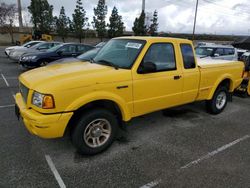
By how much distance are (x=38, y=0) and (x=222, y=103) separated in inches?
1977

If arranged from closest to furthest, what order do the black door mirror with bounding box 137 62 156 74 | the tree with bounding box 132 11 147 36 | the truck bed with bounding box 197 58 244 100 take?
the black door mirror with bounding box 137 62 156 74, the truck bed with bounding box 197 58 244 100, the tree with bounding box 132 11 147 36

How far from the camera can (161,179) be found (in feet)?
10.4

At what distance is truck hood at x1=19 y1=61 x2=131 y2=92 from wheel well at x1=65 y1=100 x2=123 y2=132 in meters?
0.36

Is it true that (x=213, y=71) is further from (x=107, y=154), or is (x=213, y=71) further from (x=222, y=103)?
(x=107, y=154)

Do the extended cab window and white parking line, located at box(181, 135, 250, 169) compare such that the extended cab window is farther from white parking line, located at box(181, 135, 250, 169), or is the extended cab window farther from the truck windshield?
white parking line, located at box(181, 135, 250, 169)

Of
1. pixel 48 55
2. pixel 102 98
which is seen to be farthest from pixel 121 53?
pixel 48 55

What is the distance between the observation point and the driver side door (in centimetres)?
401

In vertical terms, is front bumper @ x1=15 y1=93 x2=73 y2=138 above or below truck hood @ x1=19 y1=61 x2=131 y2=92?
below

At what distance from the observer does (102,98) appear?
3.53 meters

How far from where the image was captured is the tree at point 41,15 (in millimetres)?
47219

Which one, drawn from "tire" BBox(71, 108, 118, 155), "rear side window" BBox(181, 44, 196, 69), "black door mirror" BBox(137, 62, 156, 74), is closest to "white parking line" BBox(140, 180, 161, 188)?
"tire" BBox(71, 108, 118, 155)

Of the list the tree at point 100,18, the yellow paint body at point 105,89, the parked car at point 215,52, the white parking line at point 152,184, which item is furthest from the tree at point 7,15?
the white parking line at point 152,184

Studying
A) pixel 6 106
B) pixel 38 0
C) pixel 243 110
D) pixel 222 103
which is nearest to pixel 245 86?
pixel 243 110

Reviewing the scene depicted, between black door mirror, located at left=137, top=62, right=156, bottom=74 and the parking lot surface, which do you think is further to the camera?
black door mirror, located at left=137, top=62, right=156, bottom=74
